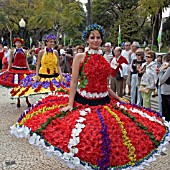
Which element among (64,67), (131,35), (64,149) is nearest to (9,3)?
(131,35)

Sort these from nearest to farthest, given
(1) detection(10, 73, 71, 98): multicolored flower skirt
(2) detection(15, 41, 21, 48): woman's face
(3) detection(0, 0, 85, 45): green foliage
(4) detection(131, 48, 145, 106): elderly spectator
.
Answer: (1) detection(10, 73, 71, 98): multicolored flower skirt < (4) detection(131, 48, 145, 106): elderly spectator < (2) detection(15, 41, 21, 48): woman's face < (3) detection(0, 0, 85, 45): green foliage

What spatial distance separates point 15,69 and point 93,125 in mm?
5295

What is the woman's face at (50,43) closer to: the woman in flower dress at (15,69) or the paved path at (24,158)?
the woman in flower dress at (15,69)

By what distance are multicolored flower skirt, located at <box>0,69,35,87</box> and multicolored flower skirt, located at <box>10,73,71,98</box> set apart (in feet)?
1.99

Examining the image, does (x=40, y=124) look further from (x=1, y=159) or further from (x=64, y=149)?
(x=1, y=159)

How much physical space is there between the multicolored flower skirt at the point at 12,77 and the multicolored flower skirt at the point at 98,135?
4.27 m

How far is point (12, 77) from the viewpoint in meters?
7.56

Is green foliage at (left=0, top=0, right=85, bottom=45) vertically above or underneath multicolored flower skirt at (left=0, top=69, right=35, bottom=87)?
above

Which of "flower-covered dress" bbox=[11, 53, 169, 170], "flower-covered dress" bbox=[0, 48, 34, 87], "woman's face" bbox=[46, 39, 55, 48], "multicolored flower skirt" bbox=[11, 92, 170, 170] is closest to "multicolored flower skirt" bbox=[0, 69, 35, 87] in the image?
"flower-covered dress" bbox=[0, 48, 34, 87]

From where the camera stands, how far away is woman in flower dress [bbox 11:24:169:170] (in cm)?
272

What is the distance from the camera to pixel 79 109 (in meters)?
3.21

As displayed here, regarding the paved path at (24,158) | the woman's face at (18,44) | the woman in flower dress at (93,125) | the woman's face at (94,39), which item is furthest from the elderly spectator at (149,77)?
the woman's face at (18,44)

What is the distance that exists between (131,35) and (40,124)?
109ft

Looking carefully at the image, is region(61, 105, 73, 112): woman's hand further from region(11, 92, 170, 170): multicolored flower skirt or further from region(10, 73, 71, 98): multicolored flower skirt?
region(10, 73, 71, 98): multicolored flower skirt
